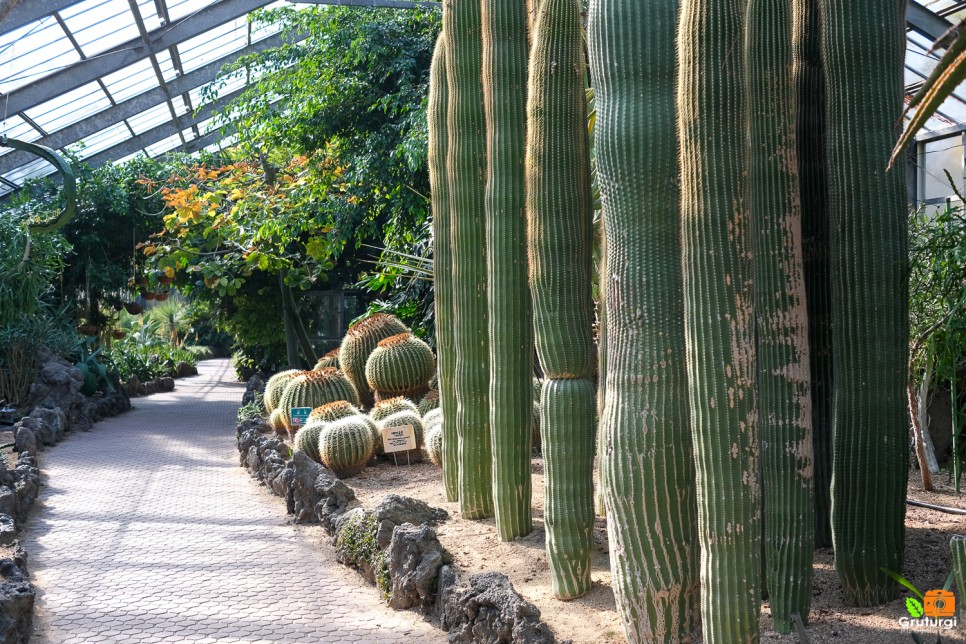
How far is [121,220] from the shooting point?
16.7m

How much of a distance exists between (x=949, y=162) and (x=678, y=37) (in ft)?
23.3

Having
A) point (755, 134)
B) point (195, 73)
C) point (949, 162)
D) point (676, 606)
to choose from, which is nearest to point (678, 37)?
point (755, 134)

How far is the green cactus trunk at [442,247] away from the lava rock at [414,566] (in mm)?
1173

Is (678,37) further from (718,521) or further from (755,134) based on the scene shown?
(718,521)

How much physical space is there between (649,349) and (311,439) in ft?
16.1

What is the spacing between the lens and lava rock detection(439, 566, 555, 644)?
3.27 m

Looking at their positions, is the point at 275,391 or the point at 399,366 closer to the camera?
the point at 399,366

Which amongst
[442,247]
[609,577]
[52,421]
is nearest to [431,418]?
[442,247]

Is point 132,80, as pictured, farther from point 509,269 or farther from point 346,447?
point 509,269

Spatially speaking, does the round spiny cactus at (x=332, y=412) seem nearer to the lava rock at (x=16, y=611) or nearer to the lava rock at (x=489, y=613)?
the lava rock at (x=16, y=611)

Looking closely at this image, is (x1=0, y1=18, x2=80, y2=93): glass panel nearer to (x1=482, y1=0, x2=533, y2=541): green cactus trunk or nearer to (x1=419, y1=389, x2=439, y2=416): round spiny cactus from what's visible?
(x1=419, y1=389, x2=439, y2=416): round spiny cactus

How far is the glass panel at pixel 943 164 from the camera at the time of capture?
855 cm

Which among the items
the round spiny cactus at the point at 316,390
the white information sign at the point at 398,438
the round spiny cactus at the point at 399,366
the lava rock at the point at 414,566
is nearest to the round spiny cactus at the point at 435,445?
the white information sign at the point at 398,438

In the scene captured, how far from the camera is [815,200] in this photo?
362 cm
